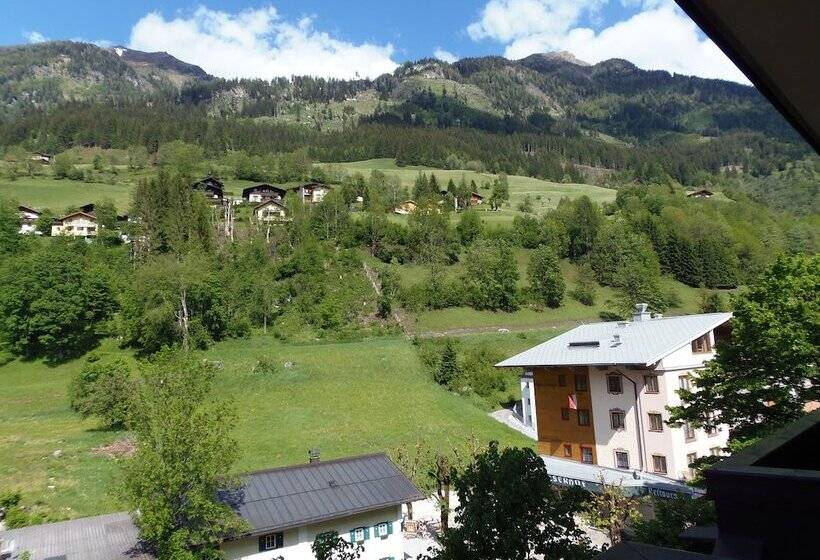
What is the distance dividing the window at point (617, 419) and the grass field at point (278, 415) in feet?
16.4

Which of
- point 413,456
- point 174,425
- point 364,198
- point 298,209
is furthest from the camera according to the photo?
point 364,198

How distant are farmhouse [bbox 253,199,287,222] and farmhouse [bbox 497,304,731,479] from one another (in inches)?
Answer: 1549

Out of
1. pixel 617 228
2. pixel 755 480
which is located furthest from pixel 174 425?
pixel 617 228

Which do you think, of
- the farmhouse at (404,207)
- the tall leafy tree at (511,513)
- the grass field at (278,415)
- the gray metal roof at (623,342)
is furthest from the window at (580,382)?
the farmhouse at (404,207)

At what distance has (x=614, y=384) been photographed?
76.9ft

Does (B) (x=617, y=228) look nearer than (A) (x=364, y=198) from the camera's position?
Yes

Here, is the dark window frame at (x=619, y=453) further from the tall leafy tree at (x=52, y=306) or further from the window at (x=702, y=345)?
the tall leafy tree at (x=52, y=306)

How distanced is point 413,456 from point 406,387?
8513 mm

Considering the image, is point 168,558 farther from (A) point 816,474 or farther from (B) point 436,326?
(B) point 436,326

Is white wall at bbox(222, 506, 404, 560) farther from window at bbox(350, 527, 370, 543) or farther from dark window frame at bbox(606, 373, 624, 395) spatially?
dark window frame at bbox(606, 373, 624, 395)

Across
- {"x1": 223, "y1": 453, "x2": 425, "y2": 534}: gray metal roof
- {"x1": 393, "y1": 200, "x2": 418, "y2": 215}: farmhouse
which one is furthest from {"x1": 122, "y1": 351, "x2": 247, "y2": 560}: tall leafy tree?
{"x1": 393, "y1": 200, "x2": 418, "y2": 215}: farmhouse

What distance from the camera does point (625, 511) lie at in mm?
14453

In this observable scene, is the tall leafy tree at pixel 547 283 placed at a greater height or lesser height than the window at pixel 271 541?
greater

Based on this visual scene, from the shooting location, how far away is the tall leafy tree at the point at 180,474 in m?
11.1
